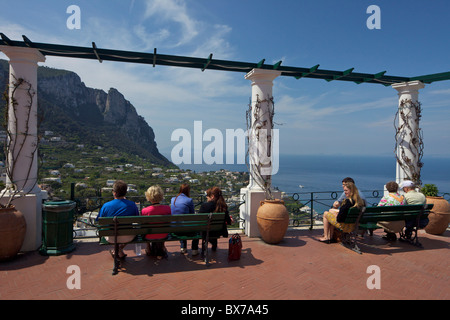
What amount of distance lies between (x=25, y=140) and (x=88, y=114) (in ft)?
131

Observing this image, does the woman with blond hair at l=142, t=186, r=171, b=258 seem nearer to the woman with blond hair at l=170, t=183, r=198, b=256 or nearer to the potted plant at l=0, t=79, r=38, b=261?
the woman with blond hair at l=170, t=183, r=198, b=256

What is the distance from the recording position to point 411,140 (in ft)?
23.6

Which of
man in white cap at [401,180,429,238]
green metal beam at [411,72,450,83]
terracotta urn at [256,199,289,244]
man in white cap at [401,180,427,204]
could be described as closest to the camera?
terracotta urn at [256,199,289,244]

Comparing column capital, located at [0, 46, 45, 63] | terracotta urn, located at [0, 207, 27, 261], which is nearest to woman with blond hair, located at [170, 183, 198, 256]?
terracotta urn, located at [0, 207, 27, 261]

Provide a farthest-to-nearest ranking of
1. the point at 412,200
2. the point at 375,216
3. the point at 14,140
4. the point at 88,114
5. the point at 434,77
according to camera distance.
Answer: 1. the point at 88,114
2. the point at 434,77
3. the point at 412,200
4. the point at 375,216
5. the point at 14,140

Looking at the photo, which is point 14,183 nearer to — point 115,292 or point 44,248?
point 44,248

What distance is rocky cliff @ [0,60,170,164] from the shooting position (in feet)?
90.0

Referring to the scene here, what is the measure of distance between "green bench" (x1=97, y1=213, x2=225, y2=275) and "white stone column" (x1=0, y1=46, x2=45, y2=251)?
171 cm

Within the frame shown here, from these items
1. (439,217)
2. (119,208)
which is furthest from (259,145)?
(439,217)

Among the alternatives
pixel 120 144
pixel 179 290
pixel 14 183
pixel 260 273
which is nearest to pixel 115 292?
pixel 179 290

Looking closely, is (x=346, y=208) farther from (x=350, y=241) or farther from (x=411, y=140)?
(x=411, y=140)

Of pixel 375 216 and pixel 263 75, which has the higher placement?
pixel 263 75

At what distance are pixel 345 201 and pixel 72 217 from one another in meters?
5.23

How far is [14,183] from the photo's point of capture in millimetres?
4602
